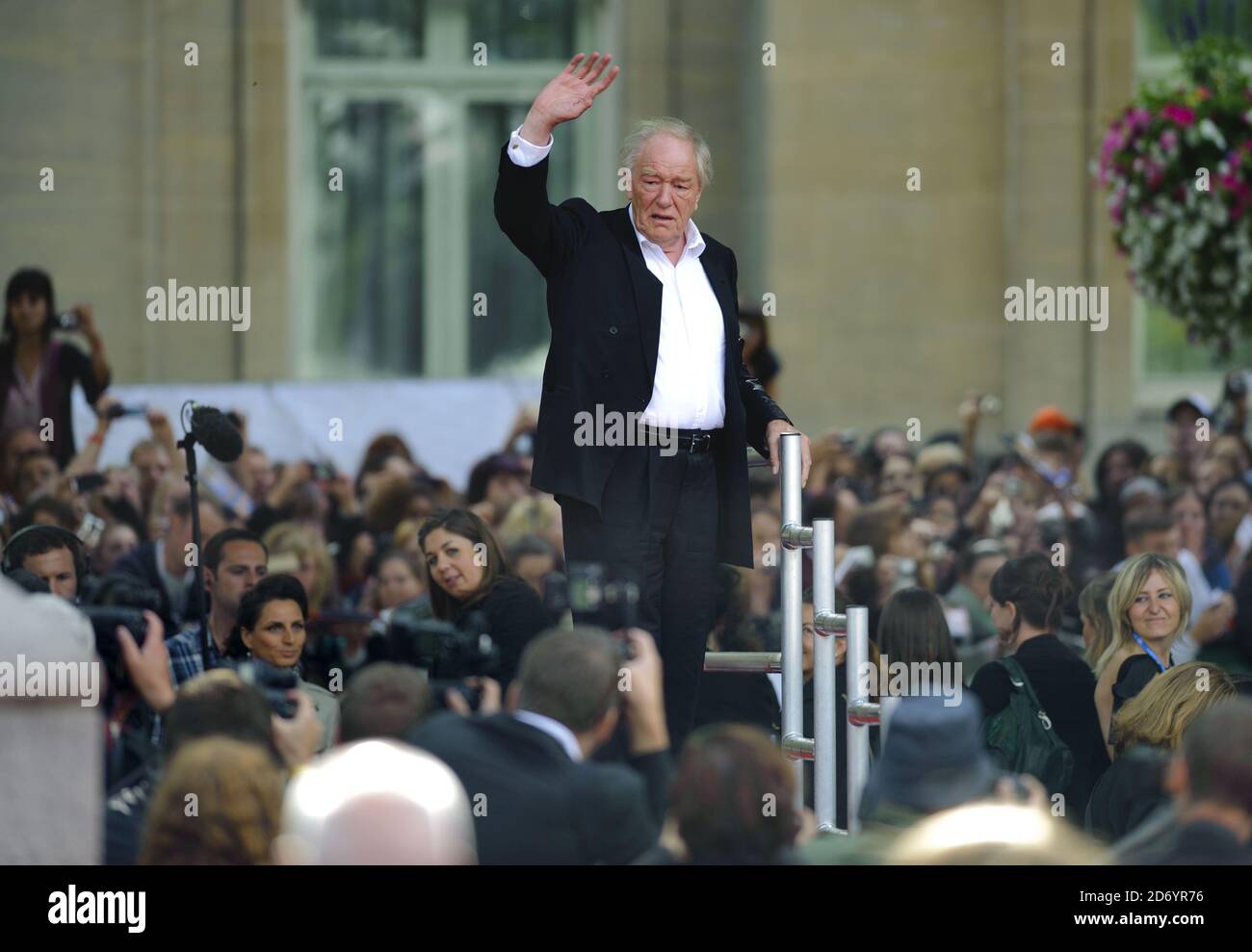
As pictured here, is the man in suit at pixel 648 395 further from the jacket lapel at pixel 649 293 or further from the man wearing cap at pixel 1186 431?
the man wearing cap at pixel 1186 431

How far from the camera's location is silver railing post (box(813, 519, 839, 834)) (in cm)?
620

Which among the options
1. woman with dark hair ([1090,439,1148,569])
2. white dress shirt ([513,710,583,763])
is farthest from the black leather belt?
woman with dark hair ([1090,439,1148,569])

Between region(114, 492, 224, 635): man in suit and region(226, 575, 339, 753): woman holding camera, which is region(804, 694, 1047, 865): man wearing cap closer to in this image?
region(226, 575, 339, 753): woman holding camera

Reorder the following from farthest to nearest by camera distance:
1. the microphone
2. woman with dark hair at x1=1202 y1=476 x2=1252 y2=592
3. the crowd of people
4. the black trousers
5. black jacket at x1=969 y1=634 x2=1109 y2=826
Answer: woman with dark hair at x1=1202 y1=476 x2=1252 y2=592 < the microphone < black jacket at x1=969 y1=634 x2=1109 y2=826 < the black trousers < the crowd of people

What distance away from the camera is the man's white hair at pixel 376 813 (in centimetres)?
412

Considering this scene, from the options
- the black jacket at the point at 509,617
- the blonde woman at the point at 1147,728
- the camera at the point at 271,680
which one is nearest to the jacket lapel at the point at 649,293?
the black jacket at the point at 509,617

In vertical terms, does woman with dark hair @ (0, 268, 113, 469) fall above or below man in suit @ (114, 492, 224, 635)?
above

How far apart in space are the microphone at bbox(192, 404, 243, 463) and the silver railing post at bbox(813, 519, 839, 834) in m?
2.41

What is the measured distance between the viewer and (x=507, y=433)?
11555 mm

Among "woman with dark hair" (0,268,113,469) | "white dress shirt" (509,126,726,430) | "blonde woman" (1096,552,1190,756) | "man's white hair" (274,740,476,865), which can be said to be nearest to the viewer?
"man's white hair" (274,740,476,865)

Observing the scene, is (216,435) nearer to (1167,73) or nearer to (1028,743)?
(1028,743)

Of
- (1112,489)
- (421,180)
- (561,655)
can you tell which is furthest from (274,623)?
(421,180)
